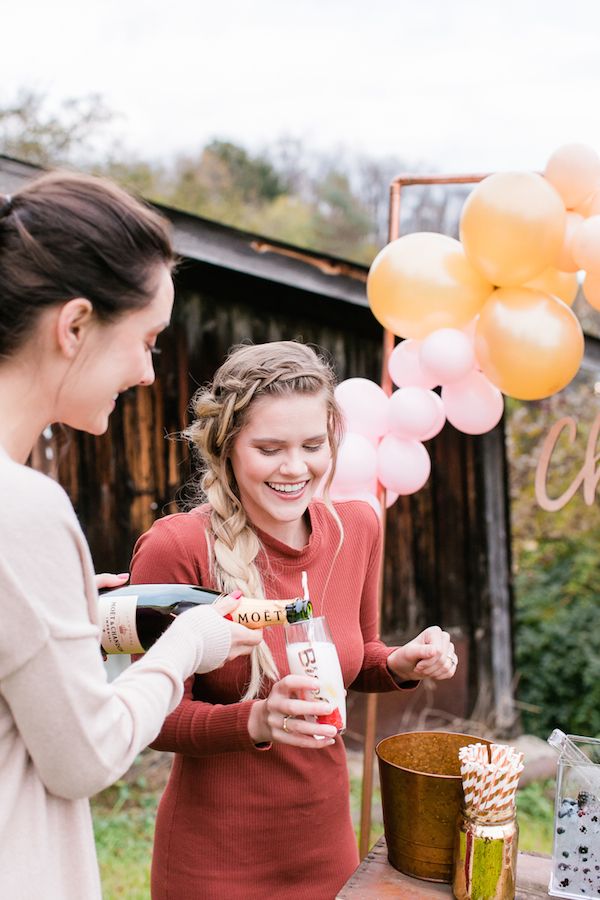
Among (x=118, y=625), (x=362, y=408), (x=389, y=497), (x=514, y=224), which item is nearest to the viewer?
(x=118, y=625)

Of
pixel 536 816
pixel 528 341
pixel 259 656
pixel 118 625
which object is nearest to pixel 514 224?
pixel 528 341

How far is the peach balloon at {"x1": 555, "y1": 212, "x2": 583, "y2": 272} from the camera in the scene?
2.87 meters

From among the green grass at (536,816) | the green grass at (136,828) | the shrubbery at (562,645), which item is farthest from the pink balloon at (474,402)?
the shrubbery at (562,645)

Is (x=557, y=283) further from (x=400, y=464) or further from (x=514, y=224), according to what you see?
(x=400, y=464)

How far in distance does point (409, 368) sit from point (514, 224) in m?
0.76

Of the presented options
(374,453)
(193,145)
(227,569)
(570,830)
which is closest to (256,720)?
(227,569)

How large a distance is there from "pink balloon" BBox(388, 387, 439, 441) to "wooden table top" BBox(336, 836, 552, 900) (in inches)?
67.7

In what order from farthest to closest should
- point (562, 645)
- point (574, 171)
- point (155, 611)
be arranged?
point (562, 645)
point (574, 171)
point (155, 611)

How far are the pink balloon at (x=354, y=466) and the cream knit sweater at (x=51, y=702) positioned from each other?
1869 millimetres

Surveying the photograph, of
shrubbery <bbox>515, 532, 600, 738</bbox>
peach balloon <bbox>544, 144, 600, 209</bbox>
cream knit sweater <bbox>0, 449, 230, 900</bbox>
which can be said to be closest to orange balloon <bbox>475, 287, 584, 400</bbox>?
peach balloon <bbox>544, 144, 600, 209</bbox>

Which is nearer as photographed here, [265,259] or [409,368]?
[409,368]

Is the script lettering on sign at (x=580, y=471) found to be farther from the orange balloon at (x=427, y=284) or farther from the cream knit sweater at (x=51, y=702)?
the cream knit sweater at (x=51, y=702)

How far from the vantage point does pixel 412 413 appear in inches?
124

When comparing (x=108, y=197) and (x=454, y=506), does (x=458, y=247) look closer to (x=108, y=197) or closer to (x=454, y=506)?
(x=108, y=197)
